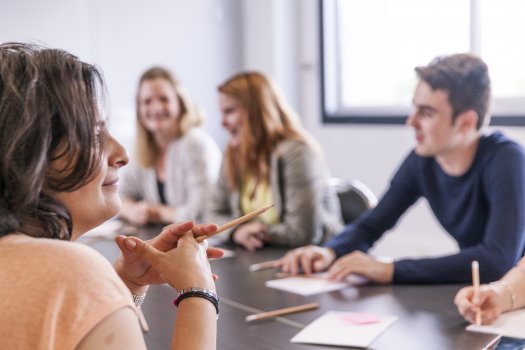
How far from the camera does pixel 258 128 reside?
2.84 metres

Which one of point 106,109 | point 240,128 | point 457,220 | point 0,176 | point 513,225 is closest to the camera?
point 0,176

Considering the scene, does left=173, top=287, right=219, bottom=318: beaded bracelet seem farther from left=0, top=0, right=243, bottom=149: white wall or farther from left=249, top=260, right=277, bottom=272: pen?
left=0, top=0, right=243, bottom=149: white wall

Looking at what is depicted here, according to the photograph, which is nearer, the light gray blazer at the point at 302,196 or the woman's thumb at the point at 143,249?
the woman's thumb at the point at 143,249

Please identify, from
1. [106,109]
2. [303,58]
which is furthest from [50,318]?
[303,58]

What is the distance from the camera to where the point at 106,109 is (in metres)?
1.15

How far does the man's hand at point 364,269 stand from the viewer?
1.93m

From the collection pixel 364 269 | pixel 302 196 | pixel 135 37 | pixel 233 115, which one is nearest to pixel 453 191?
pixel 364 269

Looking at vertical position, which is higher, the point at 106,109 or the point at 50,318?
the point at 106,109

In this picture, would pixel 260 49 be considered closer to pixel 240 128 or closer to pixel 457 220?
pixel 240 128

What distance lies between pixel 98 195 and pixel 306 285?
96 centimetres

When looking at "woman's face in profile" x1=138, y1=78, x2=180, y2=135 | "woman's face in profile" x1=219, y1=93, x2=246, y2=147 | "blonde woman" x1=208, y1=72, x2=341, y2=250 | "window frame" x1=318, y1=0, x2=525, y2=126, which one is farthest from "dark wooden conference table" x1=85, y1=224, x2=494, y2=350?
"window frame" x1=318, y1=0, x2=525, y2=126

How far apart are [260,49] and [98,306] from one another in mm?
4073

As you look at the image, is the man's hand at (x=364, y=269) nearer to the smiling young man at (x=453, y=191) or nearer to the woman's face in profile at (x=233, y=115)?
the smiling young man at (x=453, y=191)

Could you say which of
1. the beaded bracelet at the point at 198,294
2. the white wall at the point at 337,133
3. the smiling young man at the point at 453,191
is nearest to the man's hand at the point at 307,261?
the smiling young man at the point at 453,191
